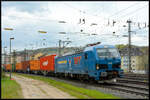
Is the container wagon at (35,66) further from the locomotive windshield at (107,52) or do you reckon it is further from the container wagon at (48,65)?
the locomotive windshield at (107,52)

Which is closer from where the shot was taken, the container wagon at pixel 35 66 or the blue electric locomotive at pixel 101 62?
the blue electric locomotive at pixel 101 62

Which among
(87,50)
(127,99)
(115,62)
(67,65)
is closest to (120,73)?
(115,62)

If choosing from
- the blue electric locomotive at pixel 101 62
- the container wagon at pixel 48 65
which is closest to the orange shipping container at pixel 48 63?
the container wagon at pixel 48 65

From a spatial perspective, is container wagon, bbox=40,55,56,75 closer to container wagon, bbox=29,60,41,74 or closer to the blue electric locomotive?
container wagon, bbox=29,60,41,74

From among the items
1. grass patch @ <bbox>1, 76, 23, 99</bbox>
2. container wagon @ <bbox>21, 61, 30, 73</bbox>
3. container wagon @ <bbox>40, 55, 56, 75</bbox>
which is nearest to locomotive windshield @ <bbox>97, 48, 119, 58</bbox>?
grass patch @ <bbox>1, 76, 23, 99</bbox>

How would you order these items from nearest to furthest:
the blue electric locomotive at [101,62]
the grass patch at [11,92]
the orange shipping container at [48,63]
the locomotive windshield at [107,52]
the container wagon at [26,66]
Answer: the grass patch at [11,92] < the blue electric locomotive at [101,62] < the locomotive windshield at [107,52] < the orange shipping container at [48,63] < the container wagon at [26,66]

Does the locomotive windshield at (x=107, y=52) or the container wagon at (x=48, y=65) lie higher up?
the locomotive windshield at (x=107, y=52)

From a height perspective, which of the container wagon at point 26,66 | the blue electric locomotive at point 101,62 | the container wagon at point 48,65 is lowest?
the container wagon at point 26,66

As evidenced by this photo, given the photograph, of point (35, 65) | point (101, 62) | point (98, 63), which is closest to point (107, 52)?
point (101, 62)

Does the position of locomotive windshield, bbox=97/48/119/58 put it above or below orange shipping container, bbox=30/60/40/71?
above

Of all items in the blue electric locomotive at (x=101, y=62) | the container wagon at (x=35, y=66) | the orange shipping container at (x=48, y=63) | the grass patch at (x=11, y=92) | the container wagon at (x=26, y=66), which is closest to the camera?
the grass patch at (x=11, y=92)

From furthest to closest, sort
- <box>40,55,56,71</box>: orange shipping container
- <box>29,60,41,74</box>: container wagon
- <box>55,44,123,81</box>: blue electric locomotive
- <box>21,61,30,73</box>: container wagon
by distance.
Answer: <box>21,61,30,73</box>: container wagon, <box>29,60,41,74</box>: container wagon, <box>40,55,56,71</box>: orange shipping container, <box>55,44,123,81</box>: blue electric locomotive

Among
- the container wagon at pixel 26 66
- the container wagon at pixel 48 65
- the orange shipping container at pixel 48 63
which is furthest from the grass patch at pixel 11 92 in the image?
the container wagon at pixel 26 66

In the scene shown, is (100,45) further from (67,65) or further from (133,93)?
(67,65)
